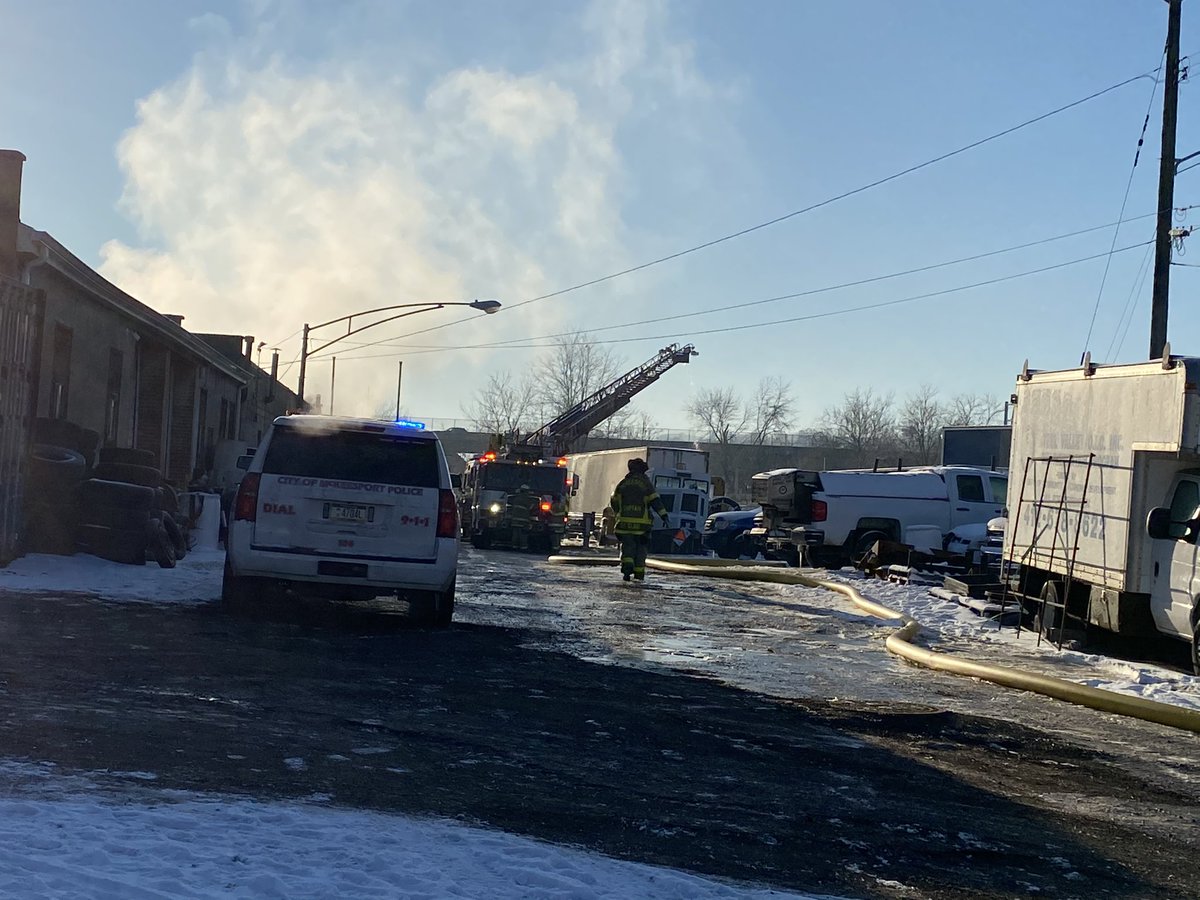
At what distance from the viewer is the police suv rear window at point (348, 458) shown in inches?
447

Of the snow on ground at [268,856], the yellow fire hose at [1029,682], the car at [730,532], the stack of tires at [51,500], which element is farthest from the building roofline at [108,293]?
the car at [730,532]

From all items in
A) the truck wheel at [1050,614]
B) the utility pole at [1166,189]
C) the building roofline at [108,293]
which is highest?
the utility pole at [1166,189]

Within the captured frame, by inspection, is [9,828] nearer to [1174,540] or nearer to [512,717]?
[512,717]

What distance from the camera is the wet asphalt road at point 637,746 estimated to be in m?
5.04

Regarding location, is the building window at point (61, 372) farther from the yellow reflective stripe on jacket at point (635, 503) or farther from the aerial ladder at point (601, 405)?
the aerial ladder at point (601, 405)

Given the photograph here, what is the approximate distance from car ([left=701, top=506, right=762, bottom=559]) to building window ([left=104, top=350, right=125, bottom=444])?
694 inches

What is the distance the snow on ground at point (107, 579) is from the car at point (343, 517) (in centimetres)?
164

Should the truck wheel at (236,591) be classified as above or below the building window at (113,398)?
below

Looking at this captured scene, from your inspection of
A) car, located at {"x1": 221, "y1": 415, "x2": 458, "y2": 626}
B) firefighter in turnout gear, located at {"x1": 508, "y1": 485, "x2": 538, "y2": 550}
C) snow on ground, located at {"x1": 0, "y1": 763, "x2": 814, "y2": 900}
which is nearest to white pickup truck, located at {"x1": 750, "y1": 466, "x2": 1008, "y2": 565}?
firefighter in turnout gear, located at {"x1": 508, "y1": 485, "x2": 538, "y2": 550}

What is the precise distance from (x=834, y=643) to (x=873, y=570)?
853 centimetres

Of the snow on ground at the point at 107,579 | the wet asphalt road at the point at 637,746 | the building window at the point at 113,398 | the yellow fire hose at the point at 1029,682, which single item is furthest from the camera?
the building window at the point at 113,398

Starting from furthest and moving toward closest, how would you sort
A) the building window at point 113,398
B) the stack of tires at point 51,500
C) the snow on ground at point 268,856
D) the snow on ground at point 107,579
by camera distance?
the building window at point 113,398, the stack of tires at point 51,500, the snow on ground at point 107,579, the snow on ground at point 268,856

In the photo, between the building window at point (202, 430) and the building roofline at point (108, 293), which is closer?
the building roofline at point (108, 293)

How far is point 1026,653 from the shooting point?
1253 cm
